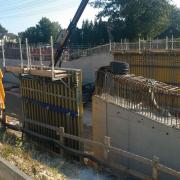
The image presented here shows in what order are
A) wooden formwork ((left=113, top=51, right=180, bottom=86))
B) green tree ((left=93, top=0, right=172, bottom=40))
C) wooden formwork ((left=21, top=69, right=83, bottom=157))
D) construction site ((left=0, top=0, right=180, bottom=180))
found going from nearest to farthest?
1. construction site ((left=0, top=0, right=180, bottom=180))
2. wooden formwork ((left=21, top=69, right=83, bottom=157))
3. wooden formwork ((left=113, top=51, right=180, bottom=86))
4. green tree ((left=93, top=0, right=172, bottom=40))

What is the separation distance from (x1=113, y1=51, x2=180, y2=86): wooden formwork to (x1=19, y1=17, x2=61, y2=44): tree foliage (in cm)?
5029

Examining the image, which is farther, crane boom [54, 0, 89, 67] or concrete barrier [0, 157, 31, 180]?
crane boom [54, 0, 89, 67]

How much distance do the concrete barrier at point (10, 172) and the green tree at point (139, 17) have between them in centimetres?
4772

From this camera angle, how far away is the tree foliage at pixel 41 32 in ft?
254

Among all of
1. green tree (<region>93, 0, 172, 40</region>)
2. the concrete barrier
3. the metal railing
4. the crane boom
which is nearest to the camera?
the concrete barrier

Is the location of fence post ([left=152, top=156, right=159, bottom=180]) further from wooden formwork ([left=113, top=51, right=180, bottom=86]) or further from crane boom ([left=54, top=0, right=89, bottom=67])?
crane boom ([left=54, top=0, right=89, bottom=67])

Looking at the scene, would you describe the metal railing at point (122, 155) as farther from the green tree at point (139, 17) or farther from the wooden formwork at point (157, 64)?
the green tree at point (139, 17)

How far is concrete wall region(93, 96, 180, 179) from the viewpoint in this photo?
10.8 metres

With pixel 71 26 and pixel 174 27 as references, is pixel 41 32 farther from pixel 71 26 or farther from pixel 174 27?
pixel 71 26

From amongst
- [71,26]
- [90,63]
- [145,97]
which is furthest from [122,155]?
[71,26]

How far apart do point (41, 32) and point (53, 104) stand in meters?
72.0

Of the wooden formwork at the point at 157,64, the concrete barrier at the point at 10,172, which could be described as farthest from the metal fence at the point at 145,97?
the wooden formwork at the point at 157,64

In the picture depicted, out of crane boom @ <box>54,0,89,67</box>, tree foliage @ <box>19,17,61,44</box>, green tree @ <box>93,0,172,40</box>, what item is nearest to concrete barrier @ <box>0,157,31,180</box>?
crane boom @ <box>54,0,89,67</box>

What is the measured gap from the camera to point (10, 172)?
5.57m
